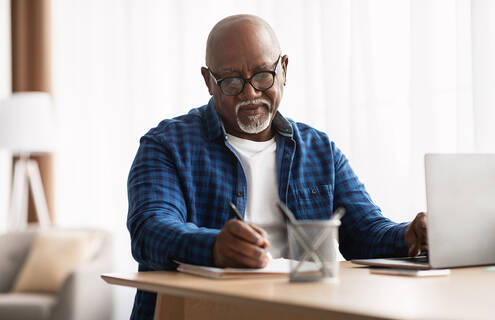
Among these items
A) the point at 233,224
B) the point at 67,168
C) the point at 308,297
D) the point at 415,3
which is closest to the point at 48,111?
the point at 67,168

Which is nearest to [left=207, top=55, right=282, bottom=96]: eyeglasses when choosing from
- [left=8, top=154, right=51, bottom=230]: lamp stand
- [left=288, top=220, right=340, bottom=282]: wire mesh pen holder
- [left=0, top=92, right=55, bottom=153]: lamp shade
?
[left=288, top=220, right=340, bottom=282]: wire mesh pen holder

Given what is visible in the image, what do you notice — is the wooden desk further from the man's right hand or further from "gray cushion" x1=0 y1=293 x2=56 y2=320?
"gray cushion" x1=0 y1=293 x2=56 y2=320

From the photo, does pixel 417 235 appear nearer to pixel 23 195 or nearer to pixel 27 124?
pixel 27 124

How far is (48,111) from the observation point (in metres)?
4.27

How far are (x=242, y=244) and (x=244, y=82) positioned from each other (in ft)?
2.08

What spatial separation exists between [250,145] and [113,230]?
96.0 inches

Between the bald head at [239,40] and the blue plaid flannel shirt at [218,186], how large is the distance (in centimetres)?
17

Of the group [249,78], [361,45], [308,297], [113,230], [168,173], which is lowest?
[113,230]

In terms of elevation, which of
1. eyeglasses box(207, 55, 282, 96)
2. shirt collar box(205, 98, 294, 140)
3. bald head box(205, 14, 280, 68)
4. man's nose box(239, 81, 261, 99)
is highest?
bald head box(205, 14, 280, 68)

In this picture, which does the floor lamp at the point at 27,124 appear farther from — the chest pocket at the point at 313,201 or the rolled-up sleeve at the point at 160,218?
the chest pocket at the point at 313,201

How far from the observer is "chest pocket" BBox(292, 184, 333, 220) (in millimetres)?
1715

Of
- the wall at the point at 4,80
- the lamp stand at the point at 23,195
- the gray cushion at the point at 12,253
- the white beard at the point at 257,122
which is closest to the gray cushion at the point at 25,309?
the gray cushion at the point at 12,253

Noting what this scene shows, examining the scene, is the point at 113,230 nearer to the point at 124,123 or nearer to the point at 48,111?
the point at 124,123

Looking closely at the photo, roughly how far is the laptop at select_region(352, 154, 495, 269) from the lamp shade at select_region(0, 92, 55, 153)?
3.35m
